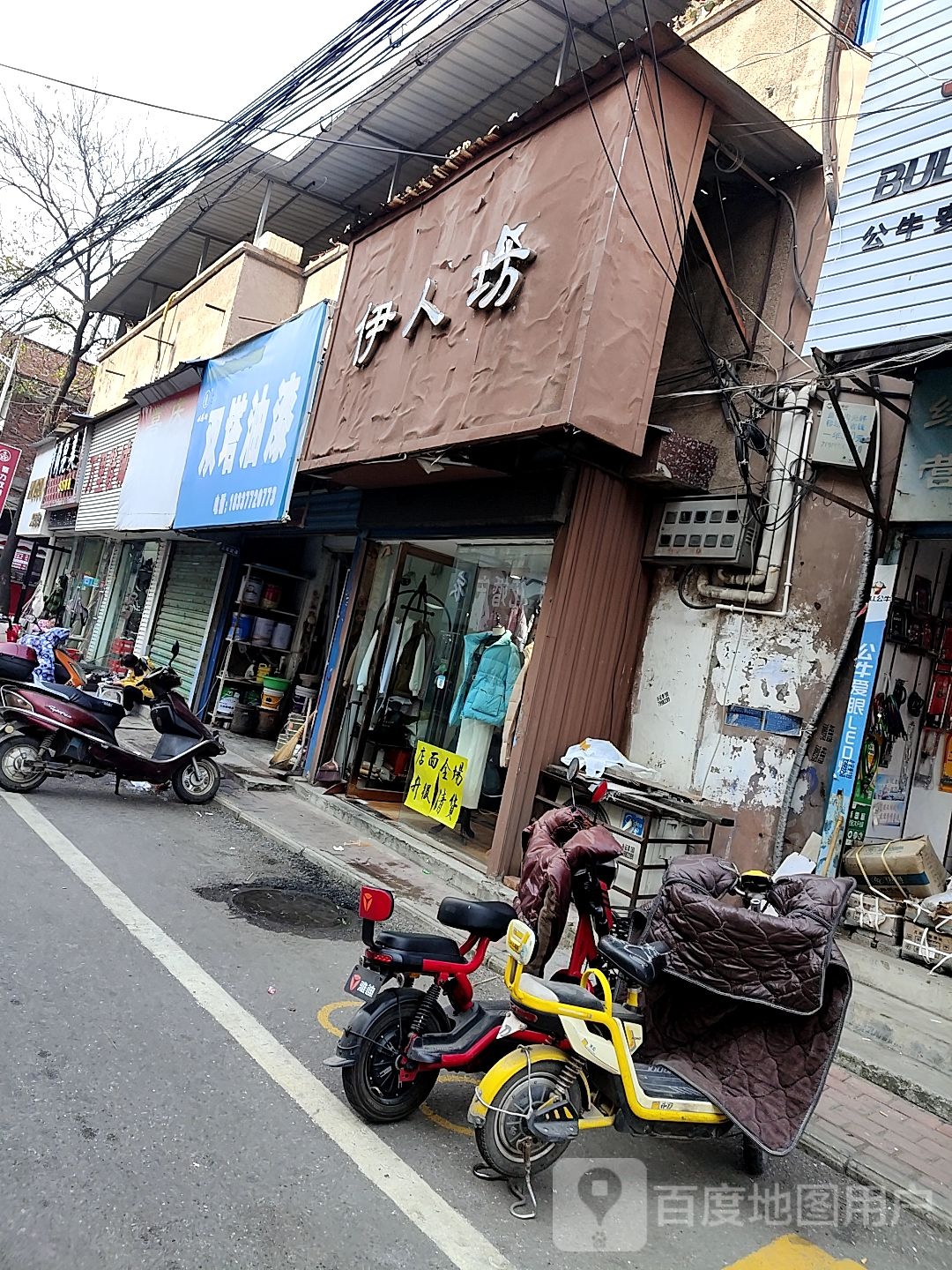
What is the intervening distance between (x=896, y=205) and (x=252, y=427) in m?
8.33

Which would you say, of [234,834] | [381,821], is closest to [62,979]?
[234,834]

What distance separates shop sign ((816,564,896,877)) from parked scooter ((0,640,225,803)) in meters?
6.00

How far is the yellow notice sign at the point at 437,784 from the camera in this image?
8539 mm

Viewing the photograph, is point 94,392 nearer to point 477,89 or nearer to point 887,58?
point 477,89

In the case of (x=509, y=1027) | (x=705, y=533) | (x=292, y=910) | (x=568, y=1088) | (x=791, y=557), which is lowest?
(x=292, y=910)

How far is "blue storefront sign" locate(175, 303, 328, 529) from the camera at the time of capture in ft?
33.9

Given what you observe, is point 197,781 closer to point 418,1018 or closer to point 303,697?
point 303,697

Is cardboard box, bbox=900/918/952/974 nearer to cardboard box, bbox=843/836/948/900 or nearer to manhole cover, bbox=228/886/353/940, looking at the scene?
cardboard box, bbox=843/836/948/900

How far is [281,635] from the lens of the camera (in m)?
14.4

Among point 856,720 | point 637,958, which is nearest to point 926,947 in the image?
point 856,720

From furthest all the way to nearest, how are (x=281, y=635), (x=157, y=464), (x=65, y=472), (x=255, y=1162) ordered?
Answer: (x=65, y=472) → (x=157, y=464) → (x=281, y=635) → (x=255, y=1162)

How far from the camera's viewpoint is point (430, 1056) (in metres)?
3.36

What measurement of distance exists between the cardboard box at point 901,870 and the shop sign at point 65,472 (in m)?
19.9

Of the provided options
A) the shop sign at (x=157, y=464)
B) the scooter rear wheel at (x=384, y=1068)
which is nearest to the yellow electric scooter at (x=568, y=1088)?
the scooter rear wheel at (x=384, y=1068)
